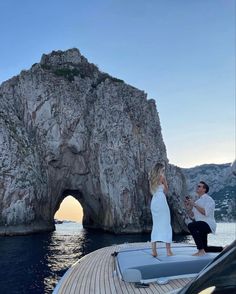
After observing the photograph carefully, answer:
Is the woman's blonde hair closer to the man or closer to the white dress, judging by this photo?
the white dress

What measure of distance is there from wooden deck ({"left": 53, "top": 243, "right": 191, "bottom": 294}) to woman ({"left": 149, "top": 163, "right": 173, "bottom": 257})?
1.65 meters

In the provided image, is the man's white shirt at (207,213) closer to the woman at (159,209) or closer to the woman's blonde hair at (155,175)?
the woman at (159,209)

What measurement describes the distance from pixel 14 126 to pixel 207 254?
2367 inches

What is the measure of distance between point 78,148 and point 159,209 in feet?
187

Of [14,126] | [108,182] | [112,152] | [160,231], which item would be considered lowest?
[160,231]

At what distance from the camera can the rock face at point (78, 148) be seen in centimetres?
6125

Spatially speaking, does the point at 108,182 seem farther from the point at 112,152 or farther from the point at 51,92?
the point at 51,92

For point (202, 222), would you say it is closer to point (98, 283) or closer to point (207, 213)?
point (207, 213)

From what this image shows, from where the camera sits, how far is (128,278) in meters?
8.46

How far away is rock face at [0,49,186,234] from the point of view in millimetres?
61250

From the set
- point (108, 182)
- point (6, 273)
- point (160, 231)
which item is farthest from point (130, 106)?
point (160, 231)

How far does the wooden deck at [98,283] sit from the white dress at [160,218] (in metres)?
1.65

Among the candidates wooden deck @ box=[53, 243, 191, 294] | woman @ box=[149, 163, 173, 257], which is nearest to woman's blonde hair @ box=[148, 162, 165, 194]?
woman @ box=[149, 163, 173, 257]

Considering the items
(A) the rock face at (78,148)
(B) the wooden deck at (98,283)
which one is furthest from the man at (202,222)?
(A) the rock face at (78,148)
